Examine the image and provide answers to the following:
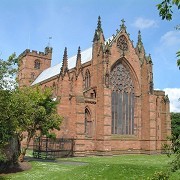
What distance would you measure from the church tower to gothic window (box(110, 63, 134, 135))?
35371 mm

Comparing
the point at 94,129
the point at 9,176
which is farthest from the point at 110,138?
the point at 9,176

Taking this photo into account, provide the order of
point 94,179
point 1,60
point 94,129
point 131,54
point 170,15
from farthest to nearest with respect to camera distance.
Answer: point 131,54, point 94,129, point 1,60, point 94,179, point 170,15

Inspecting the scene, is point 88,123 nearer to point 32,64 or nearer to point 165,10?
point 165,10

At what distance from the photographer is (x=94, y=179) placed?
16.1 meters

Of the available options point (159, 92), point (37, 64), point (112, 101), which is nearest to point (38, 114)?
point (112, 101)

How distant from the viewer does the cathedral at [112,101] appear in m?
38.3

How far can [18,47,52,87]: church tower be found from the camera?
7494cm

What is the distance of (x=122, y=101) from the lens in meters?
43.3

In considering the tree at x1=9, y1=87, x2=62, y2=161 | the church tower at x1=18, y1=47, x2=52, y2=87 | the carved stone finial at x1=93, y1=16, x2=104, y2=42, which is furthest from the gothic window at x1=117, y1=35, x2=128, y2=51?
the church tower at x1=18, y1=47, x2=52, y2=87

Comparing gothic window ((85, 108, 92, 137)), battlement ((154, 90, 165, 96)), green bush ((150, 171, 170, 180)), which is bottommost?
green bush ((150, 171, 170, 180))

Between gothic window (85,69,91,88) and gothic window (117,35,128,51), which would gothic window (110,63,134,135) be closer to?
gothic window (117,35,128,51)

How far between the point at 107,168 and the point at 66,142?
19347mm

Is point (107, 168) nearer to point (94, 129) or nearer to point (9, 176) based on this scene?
point (9, 176)

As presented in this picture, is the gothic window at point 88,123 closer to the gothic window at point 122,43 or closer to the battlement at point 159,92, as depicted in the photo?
the gothic window at point 122,43
